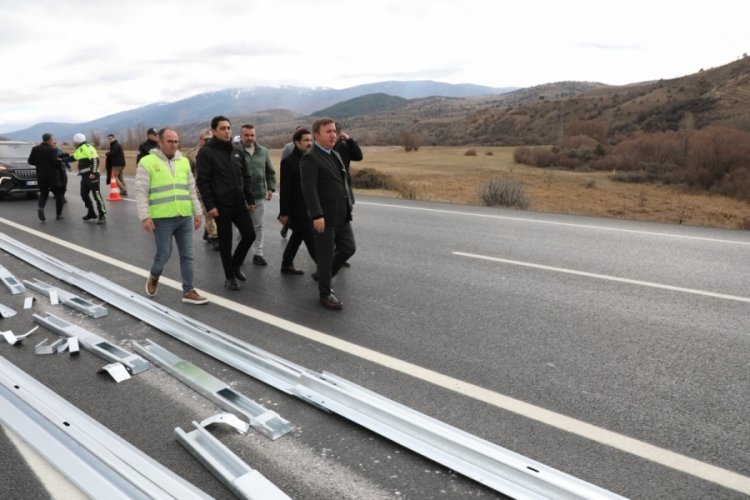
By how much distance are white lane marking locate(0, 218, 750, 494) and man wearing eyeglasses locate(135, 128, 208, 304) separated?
953 millimetres

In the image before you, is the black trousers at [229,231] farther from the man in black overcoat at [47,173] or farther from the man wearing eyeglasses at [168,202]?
the man in black overcoat at [47,173]

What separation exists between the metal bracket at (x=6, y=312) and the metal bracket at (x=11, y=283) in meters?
0.64

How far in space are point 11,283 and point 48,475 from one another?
13.8 ft

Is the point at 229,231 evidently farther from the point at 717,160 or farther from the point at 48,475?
the point at 717,160

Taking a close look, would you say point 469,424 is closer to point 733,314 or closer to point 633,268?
point 733,314

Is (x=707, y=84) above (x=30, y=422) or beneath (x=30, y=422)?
above

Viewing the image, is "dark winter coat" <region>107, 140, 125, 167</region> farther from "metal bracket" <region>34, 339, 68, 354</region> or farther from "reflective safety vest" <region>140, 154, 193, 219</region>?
"metal bracket" <region>34, 339, 68, 354</region>

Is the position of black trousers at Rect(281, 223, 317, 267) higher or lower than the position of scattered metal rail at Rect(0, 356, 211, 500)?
higher

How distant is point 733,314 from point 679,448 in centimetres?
279

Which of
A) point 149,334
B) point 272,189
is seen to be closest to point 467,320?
point 149,334

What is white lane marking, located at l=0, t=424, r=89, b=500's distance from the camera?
2822 millimetres

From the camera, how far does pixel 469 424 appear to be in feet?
11.1

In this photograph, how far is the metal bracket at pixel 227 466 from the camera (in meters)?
2.73

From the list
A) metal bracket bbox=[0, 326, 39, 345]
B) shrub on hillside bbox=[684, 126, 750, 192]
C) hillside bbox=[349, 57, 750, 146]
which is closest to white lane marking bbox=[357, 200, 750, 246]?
metal bracket bbox=[0, 326, 39, 345]
